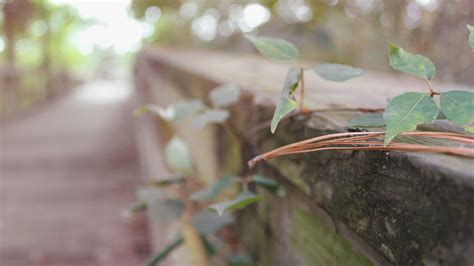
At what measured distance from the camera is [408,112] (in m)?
0.57

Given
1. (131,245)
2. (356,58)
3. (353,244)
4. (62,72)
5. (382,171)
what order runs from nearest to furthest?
(382,171)
(353,244)
(131,245)
(356,58)
(62,72)

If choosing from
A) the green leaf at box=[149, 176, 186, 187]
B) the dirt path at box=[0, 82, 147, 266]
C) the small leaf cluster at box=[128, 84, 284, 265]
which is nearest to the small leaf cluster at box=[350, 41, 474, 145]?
the small leaf cluster at box=[128, 84, 284, 265]

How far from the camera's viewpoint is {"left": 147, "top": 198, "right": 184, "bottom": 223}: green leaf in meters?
1.26

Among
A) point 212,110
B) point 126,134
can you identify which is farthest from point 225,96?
point 126,134

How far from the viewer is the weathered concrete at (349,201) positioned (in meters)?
0.44

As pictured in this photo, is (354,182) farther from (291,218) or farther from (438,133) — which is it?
(291,218)

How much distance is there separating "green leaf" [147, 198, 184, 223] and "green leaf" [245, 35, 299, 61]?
1.96 ft

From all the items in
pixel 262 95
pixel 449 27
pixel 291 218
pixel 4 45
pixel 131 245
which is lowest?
pixel 131 245

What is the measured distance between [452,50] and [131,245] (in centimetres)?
219

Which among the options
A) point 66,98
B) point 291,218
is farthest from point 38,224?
point 66,98

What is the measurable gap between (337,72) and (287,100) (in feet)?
0.52

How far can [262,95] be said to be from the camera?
46.0 inches

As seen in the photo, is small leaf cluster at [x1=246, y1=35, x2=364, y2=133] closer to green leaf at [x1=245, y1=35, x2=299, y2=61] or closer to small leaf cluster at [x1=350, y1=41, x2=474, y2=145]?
green leaf at [x1=245, y1=35, x2=299, y2=61]

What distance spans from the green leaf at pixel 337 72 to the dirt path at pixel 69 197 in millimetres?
1919
